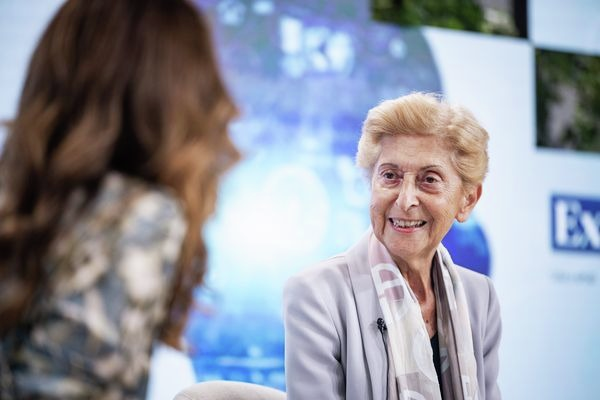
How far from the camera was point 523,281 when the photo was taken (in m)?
4.57

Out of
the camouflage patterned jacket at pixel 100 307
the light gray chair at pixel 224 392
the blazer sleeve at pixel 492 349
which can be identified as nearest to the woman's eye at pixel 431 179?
the blazer sleeve at pixel 492 349

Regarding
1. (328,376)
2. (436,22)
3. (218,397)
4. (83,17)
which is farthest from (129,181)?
(436,22)

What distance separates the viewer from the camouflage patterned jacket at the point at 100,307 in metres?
1.11

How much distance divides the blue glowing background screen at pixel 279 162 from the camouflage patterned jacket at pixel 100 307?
2.70 metres

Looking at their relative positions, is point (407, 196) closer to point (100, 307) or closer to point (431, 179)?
point (431, 179)

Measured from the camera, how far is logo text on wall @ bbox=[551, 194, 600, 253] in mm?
4680

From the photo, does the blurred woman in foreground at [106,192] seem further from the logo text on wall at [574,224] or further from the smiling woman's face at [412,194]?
the logo text on wall at [574,224]

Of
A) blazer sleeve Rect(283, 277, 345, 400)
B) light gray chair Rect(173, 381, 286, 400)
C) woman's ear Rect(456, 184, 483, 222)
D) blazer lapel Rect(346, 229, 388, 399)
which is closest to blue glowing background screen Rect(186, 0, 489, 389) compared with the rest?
woman's ear Rect(456, 184, 483, 222)

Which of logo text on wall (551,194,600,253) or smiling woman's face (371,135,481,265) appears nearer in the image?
smiling woman's face (371,135,481,265)

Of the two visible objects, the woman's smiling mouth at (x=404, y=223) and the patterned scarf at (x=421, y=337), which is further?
the woman's smiling mouth at (x=404, y=223)

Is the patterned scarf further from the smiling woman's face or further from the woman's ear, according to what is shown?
the woman's ear

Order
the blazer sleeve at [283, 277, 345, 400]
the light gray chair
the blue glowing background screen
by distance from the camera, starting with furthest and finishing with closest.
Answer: the blue glowing background screen < the blazer sleeve at [283, 277, 345, 400] < the light gray chair

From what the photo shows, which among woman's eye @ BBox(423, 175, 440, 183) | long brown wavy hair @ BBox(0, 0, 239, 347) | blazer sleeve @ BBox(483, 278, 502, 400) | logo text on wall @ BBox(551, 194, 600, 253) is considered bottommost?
blazer sleeve @ BBox(483, 278, 502, 400)

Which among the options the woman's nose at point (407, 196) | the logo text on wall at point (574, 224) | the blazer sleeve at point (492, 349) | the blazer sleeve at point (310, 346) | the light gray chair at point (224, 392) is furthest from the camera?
the logo text on wall at point (574, 224)
